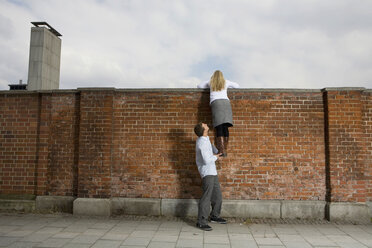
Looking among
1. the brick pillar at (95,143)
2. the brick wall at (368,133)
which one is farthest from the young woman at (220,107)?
the brick wall at (368,133)

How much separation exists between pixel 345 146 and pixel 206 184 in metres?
3.00

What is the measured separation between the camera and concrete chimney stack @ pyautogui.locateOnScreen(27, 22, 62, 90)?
11.8 meters

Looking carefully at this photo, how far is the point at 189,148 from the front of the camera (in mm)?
5648

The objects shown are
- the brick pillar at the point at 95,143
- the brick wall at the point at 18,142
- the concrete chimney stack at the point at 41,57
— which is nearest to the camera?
the brick pillar at the point at 95,143

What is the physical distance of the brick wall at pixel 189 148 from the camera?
546 cm

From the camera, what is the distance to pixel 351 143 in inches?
213

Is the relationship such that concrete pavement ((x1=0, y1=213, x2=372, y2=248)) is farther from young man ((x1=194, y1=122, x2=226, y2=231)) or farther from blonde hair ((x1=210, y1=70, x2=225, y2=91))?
blonde hair ((x1=210, y1=70, x2=225, y2=91))

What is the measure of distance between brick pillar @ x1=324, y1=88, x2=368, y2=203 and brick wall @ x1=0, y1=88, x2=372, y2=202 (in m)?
0.02

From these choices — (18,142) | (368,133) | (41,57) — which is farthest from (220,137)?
(41,57)

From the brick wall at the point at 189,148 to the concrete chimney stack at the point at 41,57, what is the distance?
276 inches

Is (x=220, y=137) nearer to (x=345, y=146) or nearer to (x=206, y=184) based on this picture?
(x=206, y=184)

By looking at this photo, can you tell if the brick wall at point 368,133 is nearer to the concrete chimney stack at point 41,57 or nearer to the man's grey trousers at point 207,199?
the man's grey trousers at point 207,199

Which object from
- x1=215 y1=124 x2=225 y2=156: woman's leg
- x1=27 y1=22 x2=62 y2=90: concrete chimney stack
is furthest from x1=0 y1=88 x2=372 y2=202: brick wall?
x1=27 y1=22 x2=62 y2=90: concrete chimney stack

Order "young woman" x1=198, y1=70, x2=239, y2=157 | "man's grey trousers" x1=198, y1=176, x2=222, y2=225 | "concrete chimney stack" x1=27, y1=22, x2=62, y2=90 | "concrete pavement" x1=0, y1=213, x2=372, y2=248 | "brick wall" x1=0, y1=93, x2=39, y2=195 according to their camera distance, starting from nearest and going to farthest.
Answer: "concrete pavement" x1=0, y1=213, x2=372, y2=248 < "man's grey trousers" x1=198, y1=176, x2=222, y2=225 < "young woman" x1=198, y1=70, x2=239, y2=157 < "brick wall" x1=0, y1=93, x2=39, y2=195 < "concrete chimney stack" x1=27, y1=22, x2=62, y2=90
